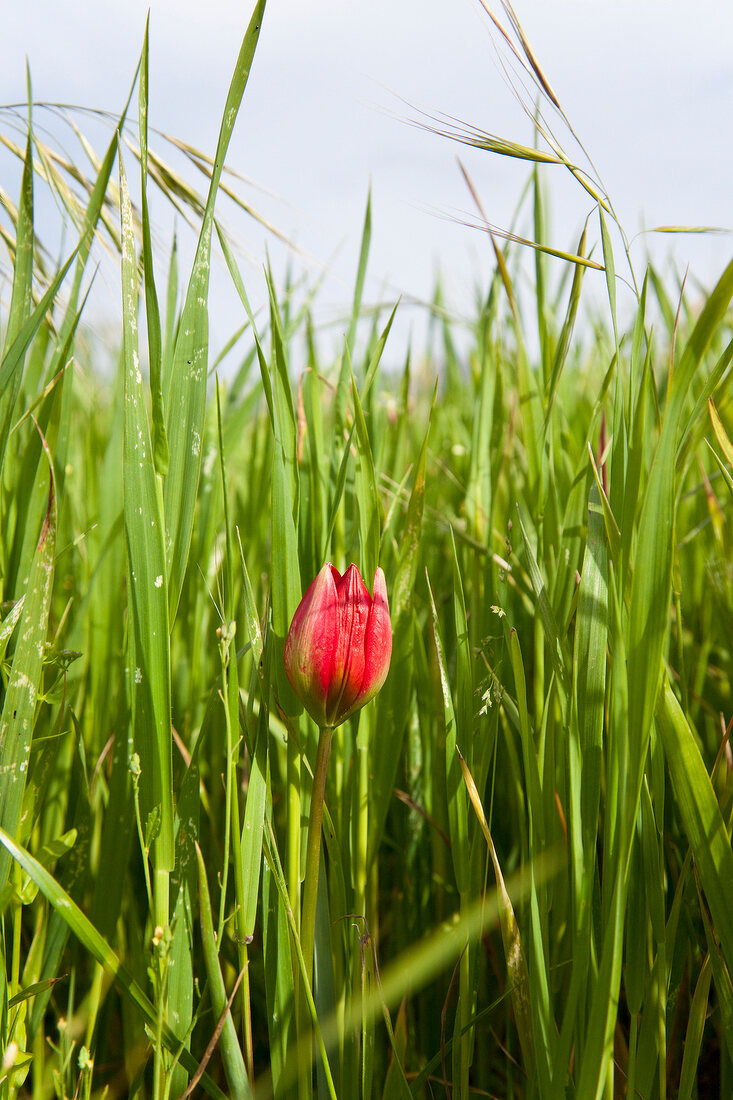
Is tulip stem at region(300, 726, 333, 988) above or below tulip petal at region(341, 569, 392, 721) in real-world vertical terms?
below

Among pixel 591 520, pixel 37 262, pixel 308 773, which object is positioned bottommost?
pixel 308 773

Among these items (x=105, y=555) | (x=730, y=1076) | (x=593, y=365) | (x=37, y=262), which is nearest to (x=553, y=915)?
(x=730, y=1076)

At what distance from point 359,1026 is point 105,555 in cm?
55

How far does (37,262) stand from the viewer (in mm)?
762

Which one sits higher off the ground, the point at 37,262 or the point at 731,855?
the point at 37,262

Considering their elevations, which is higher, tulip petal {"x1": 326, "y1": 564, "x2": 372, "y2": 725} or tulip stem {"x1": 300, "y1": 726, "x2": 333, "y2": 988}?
tulip petal {"x1": 326, "y1": 564, "x2": 372, "y2": 725}

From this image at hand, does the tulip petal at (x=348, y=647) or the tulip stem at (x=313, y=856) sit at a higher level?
the tulip petal at (x=348, y=647)

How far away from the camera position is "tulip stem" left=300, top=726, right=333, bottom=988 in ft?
1.69

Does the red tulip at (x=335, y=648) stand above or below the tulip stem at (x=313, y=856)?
above

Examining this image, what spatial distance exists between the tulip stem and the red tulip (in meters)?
0.02

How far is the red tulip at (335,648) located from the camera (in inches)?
20.5

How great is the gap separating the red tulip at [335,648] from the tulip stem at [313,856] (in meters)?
0.02

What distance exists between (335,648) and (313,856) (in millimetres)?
145

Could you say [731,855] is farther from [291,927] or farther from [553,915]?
[291,927]
